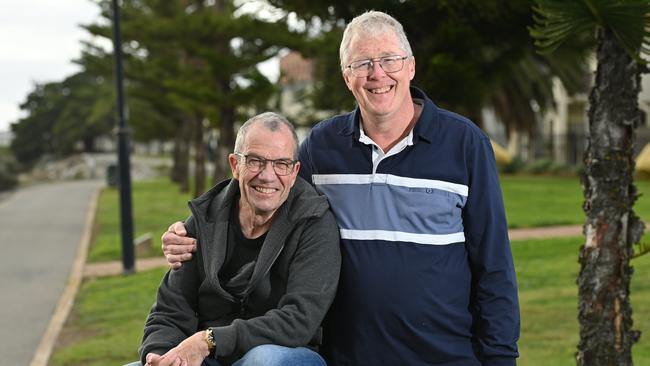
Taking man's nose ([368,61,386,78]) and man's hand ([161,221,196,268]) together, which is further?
man's hand ([161,221,196,268])

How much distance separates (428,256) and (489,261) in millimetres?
205

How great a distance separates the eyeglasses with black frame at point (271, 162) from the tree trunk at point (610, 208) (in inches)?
87.3

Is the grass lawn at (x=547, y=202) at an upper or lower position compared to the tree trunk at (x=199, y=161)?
lower

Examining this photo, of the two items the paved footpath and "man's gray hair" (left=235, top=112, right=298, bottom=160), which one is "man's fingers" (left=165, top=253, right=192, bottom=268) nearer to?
"man's gray hair" (left=235, top=112, right=298, bottom=160)

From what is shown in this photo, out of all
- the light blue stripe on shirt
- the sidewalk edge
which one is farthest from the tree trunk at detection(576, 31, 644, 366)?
the sidewalk edge

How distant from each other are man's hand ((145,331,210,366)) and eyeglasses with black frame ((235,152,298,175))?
566mm

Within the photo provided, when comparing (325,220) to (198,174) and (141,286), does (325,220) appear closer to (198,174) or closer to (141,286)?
(141,286)

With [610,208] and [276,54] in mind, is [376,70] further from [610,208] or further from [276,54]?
[276,54]

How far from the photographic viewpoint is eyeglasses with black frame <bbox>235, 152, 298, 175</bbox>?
9.79 ft

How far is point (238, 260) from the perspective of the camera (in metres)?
3.05

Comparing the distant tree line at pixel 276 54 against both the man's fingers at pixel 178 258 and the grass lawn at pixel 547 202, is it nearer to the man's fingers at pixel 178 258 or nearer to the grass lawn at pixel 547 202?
the grass lawn at pixel 547 202

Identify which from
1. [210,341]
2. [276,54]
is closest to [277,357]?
[210,341]

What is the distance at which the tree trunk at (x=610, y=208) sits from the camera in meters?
4.62

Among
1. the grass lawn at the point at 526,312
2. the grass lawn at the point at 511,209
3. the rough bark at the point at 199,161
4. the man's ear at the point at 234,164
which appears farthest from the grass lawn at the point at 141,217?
the man's ear at the point at 234,164
